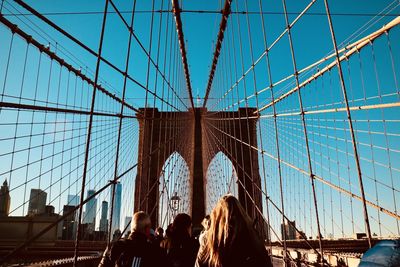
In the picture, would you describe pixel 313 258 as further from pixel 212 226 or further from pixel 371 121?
pixel 212 226

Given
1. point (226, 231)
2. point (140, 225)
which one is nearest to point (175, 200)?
point (140, 225)

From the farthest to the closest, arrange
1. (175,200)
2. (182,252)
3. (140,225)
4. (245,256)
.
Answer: (175,200)
(182,252)
(140,225)
(245,256)

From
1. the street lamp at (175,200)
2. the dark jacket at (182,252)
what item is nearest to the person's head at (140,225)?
the dark jacket at (182,252)

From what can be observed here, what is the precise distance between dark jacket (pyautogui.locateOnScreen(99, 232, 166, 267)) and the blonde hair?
42 cm

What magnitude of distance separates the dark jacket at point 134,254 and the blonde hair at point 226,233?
418mm

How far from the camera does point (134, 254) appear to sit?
1.56 m

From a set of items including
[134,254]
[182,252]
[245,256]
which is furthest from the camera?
[182,252]

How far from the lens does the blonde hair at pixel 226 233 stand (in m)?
1.18

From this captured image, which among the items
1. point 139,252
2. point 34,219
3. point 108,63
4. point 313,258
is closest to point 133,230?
point 139,252

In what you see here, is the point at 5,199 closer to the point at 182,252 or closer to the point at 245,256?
the point at 182,252

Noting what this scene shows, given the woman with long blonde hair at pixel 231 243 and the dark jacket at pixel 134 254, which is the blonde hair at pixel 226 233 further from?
the dark jacket at pixel 134 254

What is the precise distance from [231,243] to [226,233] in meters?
0.04

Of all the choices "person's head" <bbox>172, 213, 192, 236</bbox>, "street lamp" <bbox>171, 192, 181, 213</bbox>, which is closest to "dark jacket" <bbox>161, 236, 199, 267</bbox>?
"person's head" <bbox>172, 213, 192, 236</bbox>

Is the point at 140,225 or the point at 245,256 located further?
the point at 140,225
